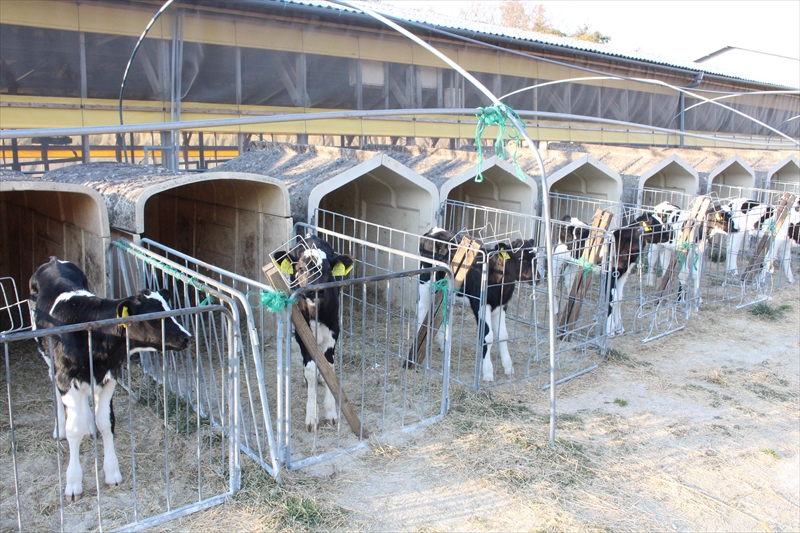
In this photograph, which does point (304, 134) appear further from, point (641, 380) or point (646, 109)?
point (646, 109)

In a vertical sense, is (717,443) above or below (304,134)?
below

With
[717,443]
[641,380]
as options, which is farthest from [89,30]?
[717,443]

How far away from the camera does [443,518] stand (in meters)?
4.73

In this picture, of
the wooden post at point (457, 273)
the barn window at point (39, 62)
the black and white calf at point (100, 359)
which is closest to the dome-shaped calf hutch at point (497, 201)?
the wooden post at point (457, 273)

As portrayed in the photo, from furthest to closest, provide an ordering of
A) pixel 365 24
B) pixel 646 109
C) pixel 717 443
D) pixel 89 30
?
pixel 646 109 → pixel 365 24 → pixel 89 30 → pixel 717 443

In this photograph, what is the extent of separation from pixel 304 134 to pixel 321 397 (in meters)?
8.98

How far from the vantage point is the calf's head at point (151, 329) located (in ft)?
15.9

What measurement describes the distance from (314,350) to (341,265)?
1063 millimetres

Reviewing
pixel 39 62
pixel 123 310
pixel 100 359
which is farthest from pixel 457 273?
pixel 39 62

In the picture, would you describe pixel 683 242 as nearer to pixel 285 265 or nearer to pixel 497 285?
pixel 497 285

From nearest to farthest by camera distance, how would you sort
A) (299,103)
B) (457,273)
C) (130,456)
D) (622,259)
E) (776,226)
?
(130,456), (457,273), (622,259), (776,226), (299,103)

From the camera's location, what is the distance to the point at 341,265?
6289mm

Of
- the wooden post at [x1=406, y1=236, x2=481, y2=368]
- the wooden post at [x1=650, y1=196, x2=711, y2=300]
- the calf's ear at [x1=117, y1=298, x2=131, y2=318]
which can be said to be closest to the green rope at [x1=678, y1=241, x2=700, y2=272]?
the wooden post at [x1=650, y1=196, x2=711, y2=300]

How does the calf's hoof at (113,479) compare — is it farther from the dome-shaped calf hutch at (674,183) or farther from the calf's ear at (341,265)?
the dome-shaped calf hutch at (674,183)
